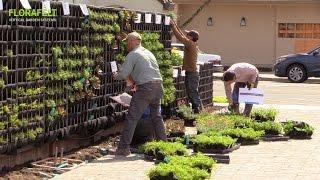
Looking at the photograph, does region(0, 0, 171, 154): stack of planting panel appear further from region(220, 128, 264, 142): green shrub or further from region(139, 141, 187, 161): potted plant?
region(220, 128, 264, 142): green shrub

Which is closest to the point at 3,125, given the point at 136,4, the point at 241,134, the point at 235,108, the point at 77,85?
the point at 77,85

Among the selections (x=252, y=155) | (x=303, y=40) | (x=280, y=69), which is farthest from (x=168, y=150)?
(x=303, y=40)

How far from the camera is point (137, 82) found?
1078 centimetres

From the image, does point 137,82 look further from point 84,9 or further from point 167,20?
point 167,20

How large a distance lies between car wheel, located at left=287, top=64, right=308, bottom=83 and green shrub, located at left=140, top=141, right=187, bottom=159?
21233mm

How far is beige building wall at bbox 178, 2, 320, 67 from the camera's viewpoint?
126ft

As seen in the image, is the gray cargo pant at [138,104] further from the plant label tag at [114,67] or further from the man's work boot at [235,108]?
the man's work boot at [235,108]

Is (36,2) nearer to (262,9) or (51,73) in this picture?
(51,73)

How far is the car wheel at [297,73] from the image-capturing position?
30.9m

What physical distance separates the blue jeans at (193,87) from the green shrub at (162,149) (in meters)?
5.11

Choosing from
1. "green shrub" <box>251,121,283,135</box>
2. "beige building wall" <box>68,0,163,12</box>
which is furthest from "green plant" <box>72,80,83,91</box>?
"beige building wall" <box>68,0,163,12</box>

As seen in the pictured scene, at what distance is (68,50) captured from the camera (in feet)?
33.9

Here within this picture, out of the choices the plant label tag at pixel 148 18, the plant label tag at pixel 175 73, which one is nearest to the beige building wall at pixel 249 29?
the plant label tag at pixel 175 73

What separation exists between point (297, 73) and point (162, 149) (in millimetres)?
21800
